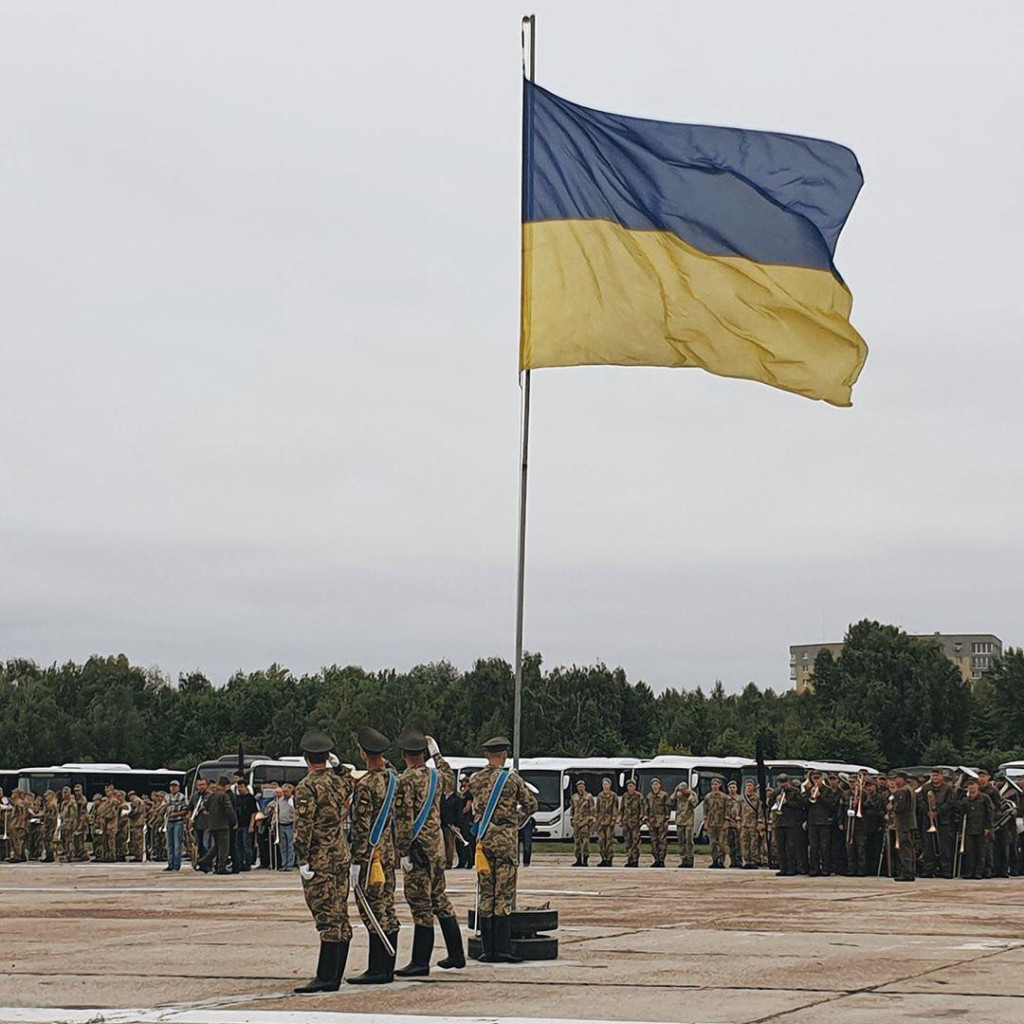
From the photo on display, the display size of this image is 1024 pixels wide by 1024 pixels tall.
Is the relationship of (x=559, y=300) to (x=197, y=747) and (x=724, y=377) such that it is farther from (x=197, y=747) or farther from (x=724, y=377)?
(x=197, y=747)

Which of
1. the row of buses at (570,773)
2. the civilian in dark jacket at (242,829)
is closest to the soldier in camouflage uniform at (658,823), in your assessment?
the civilian in dark jacket at (242,829)

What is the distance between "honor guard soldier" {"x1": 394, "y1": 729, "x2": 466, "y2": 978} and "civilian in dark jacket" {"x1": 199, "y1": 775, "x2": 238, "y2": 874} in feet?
59.3

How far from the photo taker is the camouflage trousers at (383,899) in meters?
11.2

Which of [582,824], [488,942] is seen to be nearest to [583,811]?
[582,824]

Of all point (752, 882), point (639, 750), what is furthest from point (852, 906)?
point (639, 750)

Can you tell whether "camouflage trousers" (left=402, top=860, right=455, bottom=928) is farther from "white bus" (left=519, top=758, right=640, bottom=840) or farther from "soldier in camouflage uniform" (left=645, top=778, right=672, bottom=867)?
"white bus" (left=519, top=758, right=640, bottom=840)

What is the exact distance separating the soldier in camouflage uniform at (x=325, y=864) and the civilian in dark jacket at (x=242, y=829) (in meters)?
19.0

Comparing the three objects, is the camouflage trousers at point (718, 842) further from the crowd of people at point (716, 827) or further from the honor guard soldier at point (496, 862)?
the honor guard soldier at point (496, 862)

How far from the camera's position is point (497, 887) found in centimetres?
1225

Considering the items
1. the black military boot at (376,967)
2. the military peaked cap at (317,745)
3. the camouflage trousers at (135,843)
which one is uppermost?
the military peaked cap at (317,745)

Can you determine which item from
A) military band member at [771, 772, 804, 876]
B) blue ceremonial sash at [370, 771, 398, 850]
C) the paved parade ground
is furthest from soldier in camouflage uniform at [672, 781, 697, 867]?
blue ceremonial sash at [370, 771, 398, 850]

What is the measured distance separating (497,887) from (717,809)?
1934cm

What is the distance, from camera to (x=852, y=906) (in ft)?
61.7

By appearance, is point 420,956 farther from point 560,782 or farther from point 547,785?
point 547,785
